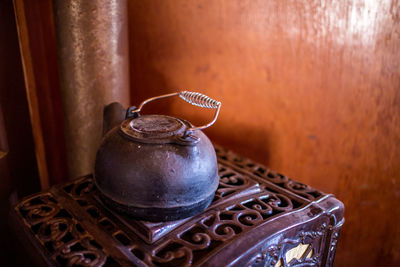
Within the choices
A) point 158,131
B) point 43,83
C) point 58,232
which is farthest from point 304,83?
→ point 43,83

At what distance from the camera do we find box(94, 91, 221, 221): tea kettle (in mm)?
967

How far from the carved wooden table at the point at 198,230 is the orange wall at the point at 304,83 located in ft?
1.68

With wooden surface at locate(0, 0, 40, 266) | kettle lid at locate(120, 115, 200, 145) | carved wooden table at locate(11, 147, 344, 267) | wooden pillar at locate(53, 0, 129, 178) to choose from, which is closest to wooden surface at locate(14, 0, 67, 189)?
wooden surface at locate(0, 0, 40, 266)

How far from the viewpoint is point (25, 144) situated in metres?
1.73

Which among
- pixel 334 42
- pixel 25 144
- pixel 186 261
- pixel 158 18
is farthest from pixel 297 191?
pixel 25 144

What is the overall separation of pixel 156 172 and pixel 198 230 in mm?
272

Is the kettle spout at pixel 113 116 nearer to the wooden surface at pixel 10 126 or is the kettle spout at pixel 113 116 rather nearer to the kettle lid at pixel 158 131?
the kettle lid at pixel 158 131

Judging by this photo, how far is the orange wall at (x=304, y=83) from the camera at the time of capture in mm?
1549

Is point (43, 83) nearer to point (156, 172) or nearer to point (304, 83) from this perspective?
point (156, 172)

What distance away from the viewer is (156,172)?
37.8 inches

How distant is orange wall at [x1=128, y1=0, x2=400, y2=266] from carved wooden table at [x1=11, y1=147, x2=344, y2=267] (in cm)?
51

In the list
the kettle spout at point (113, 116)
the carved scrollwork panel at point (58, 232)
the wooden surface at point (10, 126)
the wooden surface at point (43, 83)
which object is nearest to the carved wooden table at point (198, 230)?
the carved scrollwork panel at point (58, 232)

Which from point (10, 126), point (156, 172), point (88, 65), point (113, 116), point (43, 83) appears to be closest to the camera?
point (156, 172)

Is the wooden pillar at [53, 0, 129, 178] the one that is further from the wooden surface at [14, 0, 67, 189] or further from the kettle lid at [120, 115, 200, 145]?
the kettle lid at [120, 115, 200, 145]
